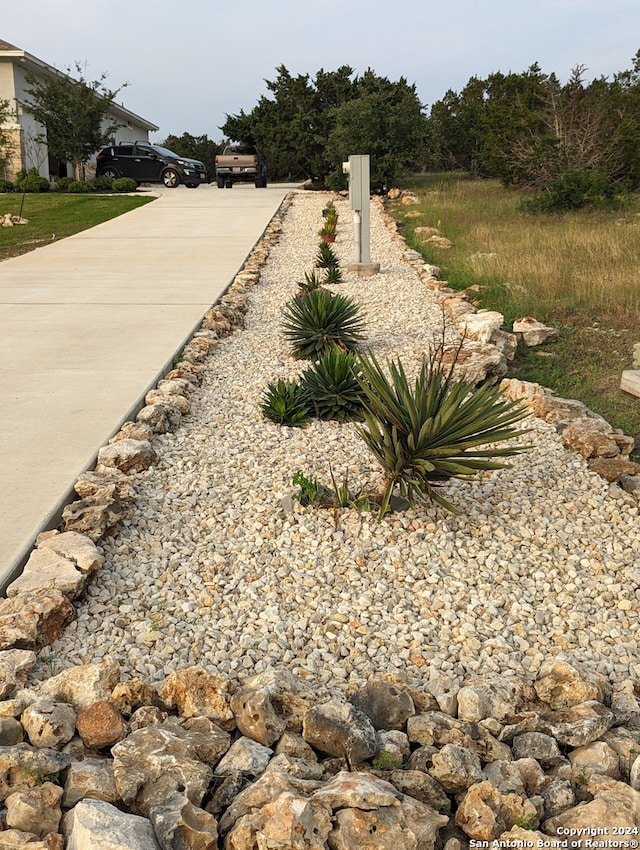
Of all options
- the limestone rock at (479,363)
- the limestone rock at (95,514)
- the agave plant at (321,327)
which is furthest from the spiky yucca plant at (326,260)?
the limestone rock at (95,514)

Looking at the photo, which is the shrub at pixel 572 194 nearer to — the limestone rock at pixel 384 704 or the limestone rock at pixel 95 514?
the limestone rock at pixel 95 514

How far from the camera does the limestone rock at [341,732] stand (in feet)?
8.82

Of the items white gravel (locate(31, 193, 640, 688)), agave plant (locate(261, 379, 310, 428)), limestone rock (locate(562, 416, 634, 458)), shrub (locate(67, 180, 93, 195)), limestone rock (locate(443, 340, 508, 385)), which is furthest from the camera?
shrub (locate(67, 180, 93, 195))

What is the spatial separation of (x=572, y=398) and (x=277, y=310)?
4.23 m

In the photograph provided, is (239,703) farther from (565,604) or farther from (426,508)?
(426,508)

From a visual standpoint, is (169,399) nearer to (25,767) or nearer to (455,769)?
(25,767)

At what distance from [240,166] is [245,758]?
29.7 meters

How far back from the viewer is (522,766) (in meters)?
2.66

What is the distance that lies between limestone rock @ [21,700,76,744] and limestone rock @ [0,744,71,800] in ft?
0.31

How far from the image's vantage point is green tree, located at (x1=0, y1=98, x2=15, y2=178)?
23911 mm

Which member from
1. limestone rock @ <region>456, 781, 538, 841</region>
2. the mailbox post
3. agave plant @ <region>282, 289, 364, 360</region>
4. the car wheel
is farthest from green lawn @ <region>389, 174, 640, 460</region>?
the car wheel

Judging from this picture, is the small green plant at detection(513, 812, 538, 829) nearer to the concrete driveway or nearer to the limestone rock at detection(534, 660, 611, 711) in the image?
the limestone rock at detection(534, 660, 611, 711)

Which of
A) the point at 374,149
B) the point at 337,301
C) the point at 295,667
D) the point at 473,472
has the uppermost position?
the point at 374,149

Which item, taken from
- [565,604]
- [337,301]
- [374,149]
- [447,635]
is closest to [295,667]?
[447,635]
